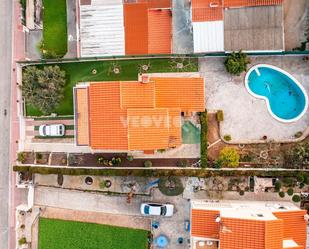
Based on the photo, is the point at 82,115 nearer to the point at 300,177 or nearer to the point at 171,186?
the point at 171,186

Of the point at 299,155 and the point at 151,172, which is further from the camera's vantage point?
the point at 151,172

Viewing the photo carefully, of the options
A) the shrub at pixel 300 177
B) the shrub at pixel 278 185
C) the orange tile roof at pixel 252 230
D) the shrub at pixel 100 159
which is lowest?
the orange tile roof at pixel 252 230

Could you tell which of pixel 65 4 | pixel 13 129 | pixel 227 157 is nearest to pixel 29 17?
pixel 65 4

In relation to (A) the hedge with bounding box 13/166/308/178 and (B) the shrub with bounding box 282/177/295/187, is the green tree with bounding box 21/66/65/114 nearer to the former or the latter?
(A) the hedge with bounding box 13/166/308/178

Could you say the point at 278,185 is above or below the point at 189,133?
below

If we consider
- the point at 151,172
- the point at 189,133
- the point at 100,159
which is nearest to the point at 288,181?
the point at 189,133

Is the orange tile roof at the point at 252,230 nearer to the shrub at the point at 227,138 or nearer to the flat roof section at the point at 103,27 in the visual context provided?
the shrub at the point at 227,138

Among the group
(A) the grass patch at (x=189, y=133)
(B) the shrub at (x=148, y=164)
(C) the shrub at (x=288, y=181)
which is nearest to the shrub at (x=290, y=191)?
(C) the shrub at (x=288, y=181)

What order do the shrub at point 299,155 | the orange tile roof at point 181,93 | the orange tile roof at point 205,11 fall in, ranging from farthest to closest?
the orange tile roof at point 205,11
the orange tile roof at point 181,93
the shrub at point 299,155
